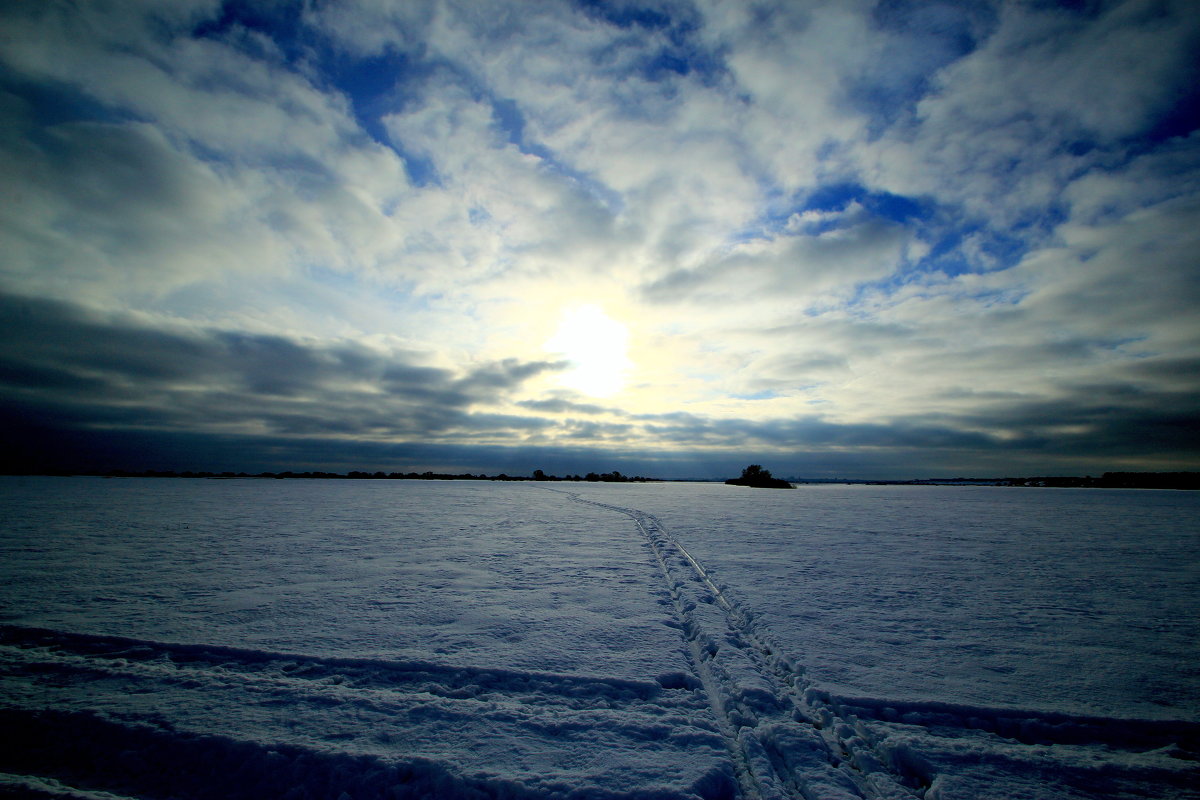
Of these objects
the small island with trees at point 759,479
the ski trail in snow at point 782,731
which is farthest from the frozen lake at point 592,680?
the small island with trees at point 759,479

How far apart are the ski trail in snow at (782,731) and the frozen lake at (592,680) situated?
0.7 inches

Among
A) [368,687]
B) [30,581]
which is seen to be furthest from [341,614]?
[30,581]

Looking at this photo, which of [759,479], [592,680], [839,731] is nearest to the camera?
[839,731]

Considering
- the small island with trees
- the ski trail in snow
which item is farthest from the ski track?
the small island with trees

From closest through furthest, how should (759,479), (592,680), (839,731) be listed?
(839,731) < (592,680) < (759,479)

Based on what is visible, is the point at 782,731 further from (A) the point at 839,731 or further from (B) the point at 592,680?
(B) the point at 592,680

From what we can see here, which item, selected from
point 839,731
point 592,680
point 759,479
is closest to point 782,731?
point 839,731

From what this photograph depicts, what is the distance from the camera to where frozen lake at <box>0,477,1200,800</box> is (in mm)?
2555

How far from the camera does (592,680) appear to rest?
3.57m

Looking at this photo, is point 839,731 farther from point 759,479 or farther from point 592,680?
point 759,479

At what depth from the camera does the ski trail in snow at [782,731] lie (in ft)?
8.18

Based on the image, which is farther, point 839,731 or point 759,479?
point 759,479

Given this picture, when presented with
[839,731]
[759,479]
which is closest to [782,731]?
[839,731]

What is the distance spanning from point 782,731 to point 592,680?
1404mm
